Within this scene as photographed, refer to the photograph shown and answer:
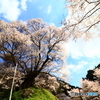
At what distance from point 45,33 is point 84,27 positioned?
10557 mm

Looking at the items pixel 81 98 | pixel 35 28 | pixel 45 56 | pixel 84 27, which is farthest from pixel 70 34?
pixel 81 98

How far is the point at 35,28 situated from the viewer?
15.6m

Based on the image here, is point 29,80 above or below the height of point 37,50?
below

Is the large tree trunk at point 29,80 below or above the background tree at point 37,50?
below

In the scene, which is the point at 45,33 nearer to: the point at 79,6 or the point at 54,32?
the point at 54,32

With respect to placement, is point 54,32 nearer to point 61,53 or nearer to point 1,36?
point 61,53

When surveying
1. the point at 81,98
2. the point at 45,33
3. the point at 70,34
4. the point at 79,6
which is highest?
the point at 45,33

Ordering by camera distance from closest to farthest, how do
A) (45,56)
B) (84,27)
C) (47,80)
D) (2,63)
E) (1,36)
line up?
(84,27), (1,36), (45,56), (2,63), (47,80)

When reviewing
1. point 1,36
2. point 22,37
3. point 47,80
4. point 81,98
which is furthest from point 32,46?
point 81,98

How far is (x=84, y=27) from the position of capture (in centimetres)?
415

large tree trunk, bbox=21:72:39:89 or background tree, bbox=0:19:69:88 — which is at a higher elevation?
background tree, bbox=0:19:69:88

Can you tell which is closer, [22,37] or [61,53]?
[22,37]

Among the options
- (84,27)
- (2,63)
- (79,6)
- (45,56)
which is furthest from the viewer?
(2,63)

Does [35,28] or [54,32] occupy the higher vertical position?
[35,28]
